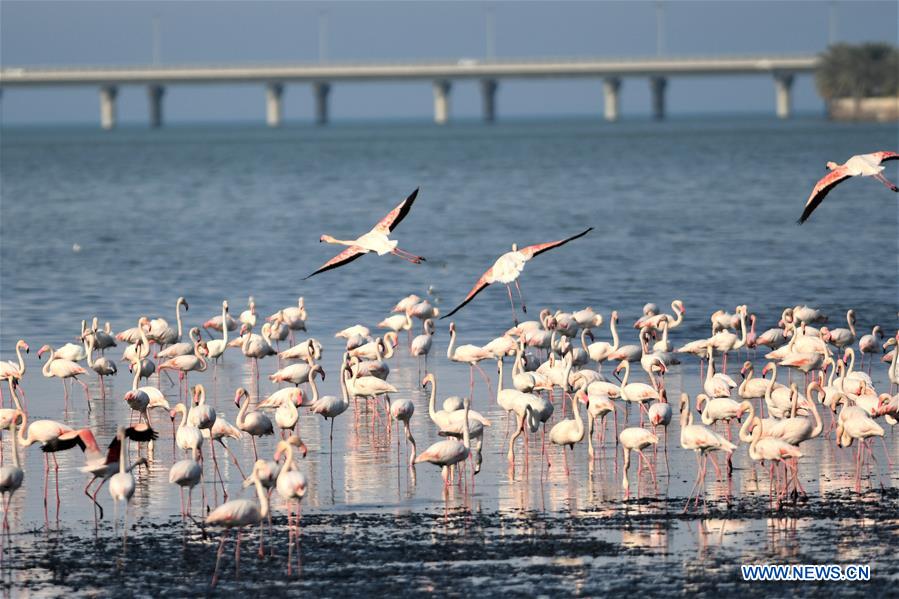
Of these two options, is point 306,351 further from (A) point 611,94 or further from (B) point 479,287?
(A) point 611,94

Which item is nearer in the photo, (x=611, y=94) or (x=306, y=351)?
(x=306, y=351)

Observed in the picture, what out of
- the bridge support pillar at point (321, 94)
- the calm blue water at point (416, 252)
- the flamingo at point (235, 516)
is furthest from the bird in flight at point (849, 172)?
the bridge support pillar at point (321, 94)

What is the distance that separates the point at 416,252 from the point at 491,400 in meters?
26.5

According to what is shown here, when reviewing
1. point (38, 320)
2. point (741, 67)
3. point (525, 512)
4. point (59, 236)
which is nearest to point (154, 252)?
point (59, 236)

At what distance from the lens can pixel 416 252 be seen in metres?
44.2

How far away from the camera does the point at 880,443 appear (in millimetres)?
15102

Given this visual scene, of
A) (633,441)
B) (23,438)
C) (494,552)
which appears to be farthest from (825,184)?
(23,438)

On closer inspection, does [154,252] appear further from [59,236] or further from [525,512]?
[525,512]

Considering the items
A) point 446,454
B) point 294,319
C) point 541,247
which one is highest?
point 541,247

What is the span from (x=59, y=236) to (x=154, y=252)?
7669mm

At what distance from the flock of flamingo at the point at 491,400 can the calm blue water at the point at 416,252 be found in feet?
1.01

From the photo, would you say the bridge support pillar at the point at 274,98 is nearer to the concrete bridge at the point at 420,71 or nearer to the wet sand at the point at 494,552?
the concrete bridge at the point at 420,71

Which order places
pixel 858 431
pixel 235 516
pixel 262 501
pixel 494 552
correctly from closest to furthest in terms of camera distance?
pixel 235 516 < pixel 262 501 < pixel 494 552 < pixel 858 431

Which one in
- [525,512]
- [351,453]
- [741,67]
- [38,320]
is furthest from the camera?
[741,67]
